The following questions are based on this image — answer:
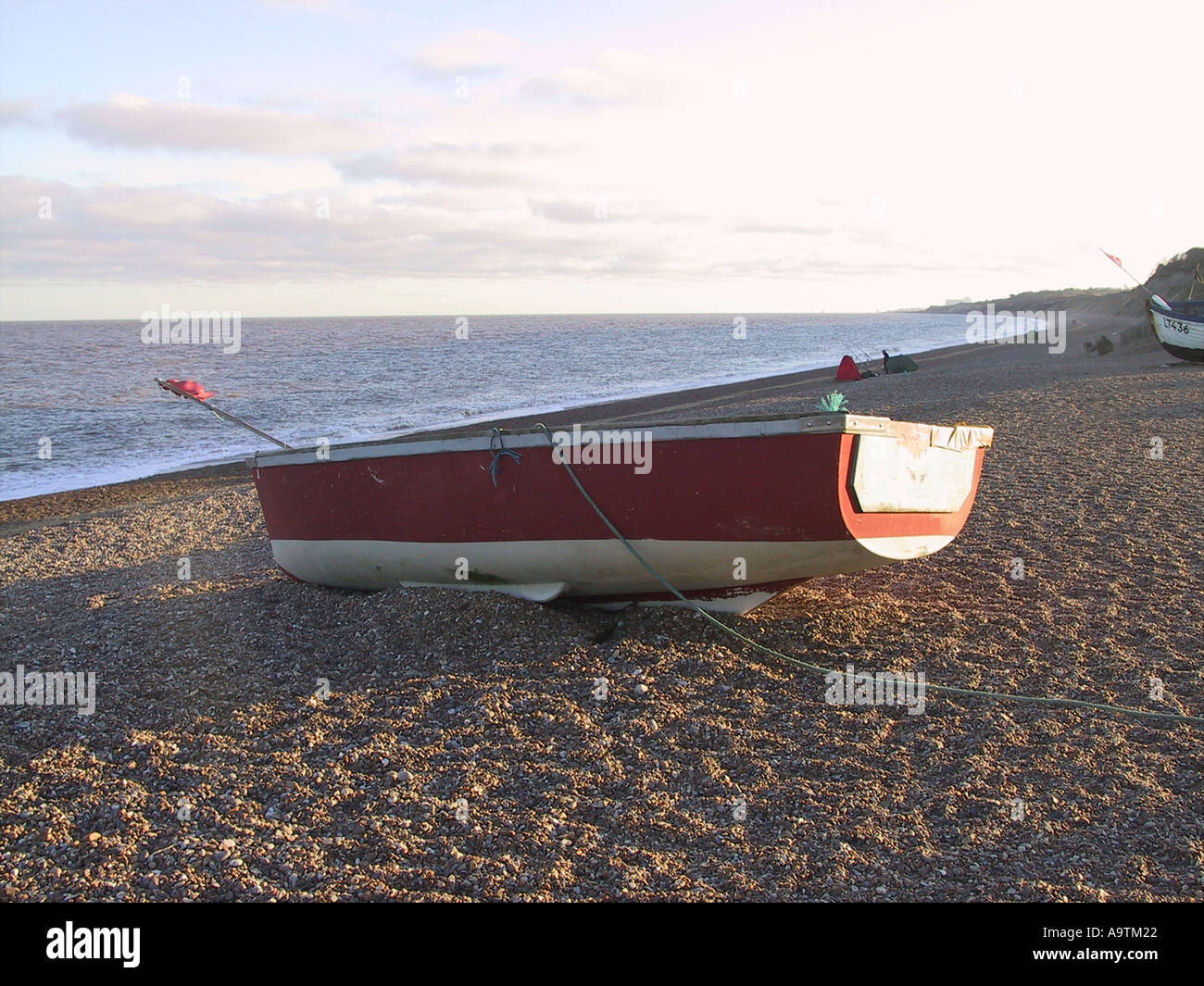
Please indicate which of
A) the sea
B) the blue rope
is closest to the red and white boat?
the blue rope

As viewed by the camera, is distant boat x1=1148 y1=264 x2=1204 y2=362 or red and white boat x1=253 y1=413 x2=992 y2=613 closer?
red and white boat x1=253 y1=413 x2=992 y2=613

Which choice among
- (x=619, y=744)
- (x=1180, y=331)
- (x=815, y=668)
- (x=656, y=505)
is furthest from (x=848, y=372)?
(x=619, y=744)

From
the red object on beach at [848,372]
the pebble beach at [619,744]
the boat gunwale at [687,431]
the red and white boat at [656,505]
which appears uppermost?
the red object on beach at [848,372]

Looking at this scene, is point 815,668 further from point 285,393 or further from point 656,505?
point 285,393

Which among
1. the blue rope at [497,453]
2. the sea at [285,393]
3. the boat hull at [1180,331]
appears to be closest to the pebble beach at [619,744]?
the blue rope at [497,453]

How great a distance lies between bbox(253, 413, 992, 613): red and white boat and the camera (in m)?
5.52

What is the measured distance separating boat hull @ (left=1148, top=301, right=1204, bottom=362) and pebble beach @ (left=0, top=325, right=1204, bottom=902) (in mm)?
15309

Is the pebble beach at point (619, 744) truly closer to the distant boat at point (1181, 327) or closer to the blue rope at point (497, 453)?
the blue rope at point (497, 453)

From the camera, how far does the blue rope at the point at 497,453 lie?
614 centimetres

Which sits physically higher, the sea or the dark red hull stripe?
the sea

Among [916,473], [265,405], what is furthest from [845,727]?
[265,405]

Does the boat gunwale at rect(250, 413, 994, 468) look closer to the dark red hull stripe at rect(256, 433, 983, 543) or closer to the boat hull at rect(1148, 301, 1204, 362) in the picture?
the dark red hull stripe at rect(256, 433, 983, 543)

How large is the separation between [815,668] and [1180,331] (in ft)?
65.6
